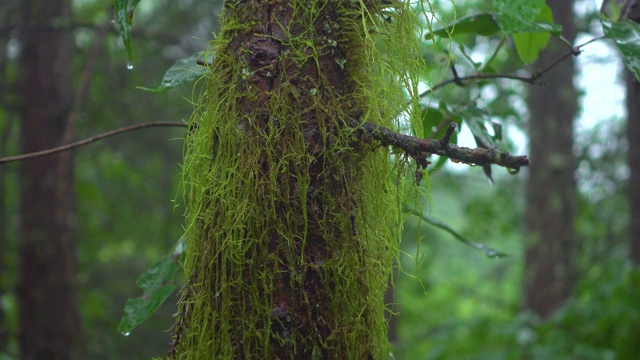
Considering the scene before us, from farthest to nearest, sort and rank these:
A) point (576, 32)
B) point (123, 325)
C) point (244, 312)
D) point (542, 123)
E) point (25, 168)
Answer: point (542, 123), point (25, 168), point (576, 32), point (123, 325), point (244, 312)

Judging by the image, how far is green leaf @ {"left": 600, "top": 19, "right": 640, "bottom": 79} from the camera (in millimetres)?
1105

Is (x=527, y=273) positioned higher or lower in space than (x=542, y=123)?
lower

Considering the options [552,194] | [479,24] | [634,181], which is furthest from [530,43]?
[552,194]

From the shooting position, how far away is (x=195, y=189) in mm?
1064

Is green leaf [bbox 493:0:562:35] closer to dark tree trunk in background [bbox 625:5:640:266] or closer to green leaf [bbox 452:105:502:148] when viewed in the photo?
green leaf [bbox 452:105:502:148]

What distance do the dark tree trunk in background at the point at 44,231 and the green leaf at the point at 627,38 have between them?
4.36m

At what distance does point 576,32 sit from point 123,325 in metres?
4.32

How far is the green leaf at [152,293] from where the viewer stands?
1262mm

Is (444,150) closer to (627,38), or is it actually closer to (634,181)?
(627,38)

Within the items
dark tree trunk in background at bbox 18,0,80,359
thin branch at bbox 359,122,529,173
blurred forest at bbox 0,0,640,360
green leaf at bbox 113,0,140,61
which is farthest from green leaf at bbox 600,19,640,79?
dark tree trunk in background at bbox 18,0,80,359

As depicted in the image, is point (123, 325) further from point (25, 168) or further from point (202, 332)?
point (25, 168)

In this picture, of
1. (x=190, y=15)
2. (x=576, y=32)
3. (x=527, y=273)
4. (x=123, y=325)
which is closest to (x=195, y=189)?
(x=123, y=325)

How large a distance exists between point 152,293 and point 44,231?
393cm

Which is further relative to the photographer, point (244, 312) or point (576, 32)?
point (576, 32)
